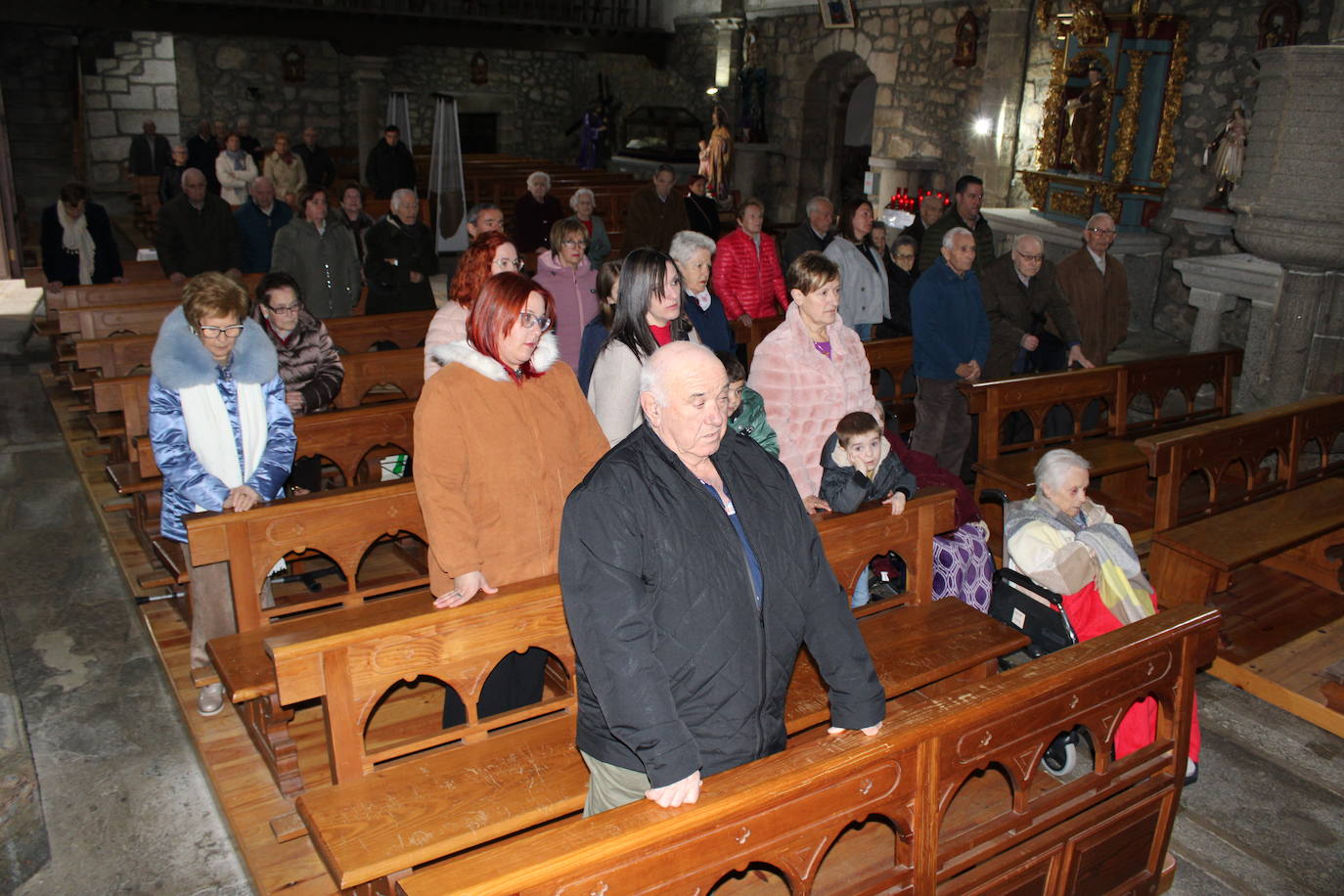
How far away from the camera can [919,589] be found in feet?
11.8

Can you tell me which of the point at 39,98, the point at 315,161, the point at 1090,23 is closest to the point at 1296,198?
the point at 1090,23

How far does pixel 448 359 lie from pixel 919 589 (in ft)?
5.95

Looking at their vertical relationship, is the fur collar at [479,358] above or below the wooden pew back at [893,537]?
above

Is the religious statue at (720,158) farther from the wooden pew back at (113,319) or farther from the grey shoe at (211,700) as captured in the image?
the grey shoe at (211,700)

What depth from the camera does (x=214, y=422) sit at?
3.37m

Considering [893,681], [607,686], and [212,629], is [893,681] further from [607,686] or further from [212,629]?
[212,629]

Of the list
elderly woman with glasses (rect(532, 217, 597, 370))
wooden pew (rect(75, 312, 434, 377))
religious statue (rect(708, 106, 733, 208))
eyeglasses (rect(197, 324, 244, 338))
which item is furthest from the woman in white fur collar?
religious statue (rect(708, 106, 733, 208))

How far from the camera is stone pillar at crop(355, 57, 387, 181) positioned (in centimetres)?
1537

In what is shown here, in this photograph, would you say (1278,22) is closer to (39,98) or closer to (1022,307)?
(1022,307)

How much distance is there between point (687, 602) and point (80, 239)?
7.01m

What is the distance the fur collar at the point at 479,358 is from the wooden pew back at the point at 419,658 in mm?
553

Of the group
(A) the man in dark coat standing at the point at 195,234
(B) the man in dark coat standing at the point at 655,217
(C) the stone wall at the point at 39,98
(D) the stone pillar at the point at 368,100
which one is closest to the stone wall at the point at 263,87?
(C) the stone wall at the point at 39,98

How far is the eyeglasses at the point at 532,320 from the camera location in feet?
8.69

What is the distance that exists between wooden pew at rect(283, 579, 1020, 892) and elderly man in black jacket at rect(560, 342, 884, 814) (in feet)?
1.48
